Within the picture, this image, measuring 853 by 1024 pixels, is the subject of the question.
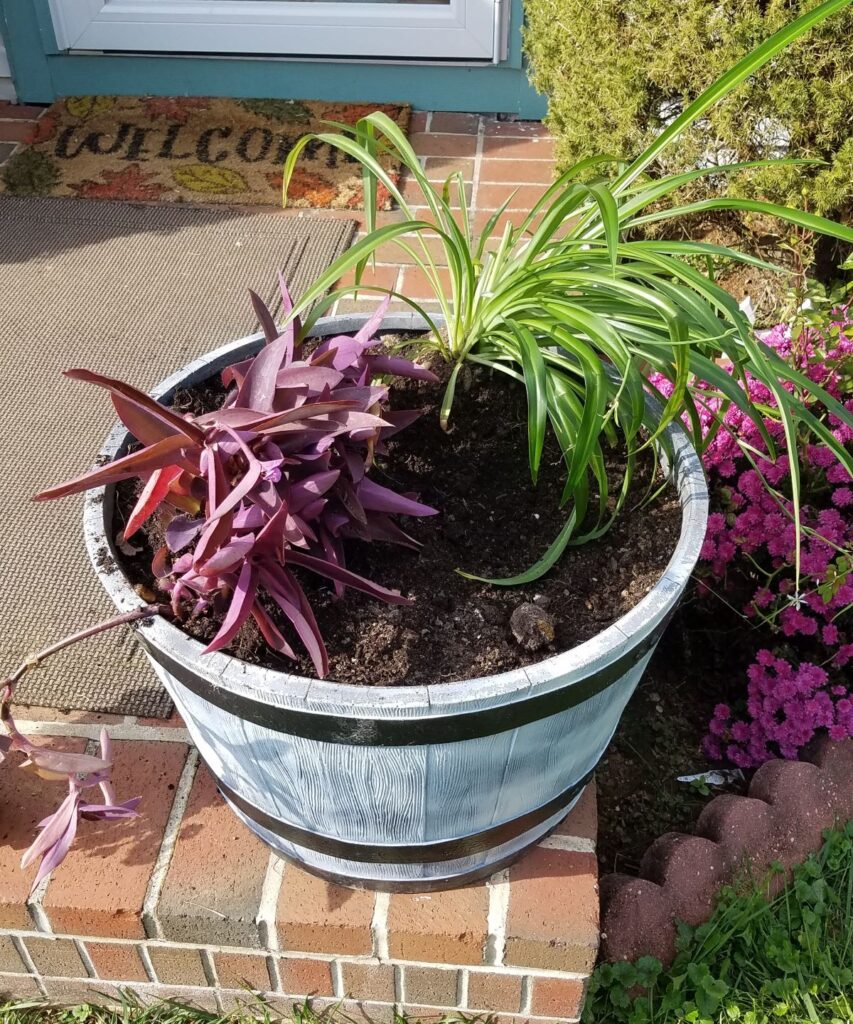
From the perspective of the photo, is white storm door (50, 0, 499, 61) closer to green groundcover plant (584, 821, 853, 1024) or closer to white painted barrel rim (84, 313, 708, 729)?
white painted barrel rim (84, 313, 708, 729)

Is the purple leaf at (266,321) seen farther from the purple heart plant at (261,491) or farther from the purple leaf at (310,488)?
the purple leaf at (310,488)

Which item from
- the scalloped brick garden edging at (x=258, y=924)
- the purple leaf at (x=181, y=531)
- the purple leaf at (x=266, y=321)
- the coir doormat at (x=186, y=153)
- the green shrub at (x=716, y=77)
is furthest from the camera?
the coir doormat at (x=186, y=153)

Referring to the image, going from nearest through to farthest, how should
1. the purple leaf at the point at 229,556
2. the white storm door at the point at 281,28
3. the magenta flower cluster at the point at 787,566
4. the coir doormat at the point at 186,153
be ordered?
the purple leaf at the point at 229,556
the magenta flower cluster at the point at 787,566
the coir doormat at the point at 186,153
the white storm door at the point at 281,28

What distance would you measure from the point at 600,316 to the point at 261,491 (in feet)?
1.61

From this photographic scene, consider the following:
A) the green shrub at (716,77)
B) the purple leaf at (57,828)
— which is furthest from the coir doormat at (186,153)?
the purple leaf at (57,828)

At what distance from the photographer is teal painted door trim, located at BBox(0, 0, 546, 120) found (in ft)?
11.0

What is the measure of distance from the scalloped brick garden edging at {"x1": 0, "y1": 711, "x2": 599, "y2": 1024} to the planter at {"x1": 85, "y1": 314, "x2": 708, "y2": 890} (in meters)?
0.06

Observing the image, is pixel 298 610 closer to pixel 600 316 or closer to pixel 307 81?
pixel 600 316

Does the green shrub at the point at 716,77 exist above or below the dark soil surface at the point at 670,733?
above

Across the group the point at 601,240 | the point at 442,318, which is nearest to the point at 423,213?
the point at 442,318

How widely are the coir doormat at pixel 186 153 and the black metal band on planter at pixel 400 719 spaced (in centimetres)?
218

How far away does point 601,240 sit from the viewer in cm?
132

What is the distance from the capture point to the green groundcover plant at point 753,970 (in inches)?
58.4

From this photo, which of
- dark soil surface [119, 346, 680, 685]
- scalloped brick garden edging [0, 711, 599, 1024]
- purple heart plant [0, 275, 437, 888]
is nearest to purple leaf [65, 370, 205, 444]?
purple heart plant [0, 275, 437, 888]
